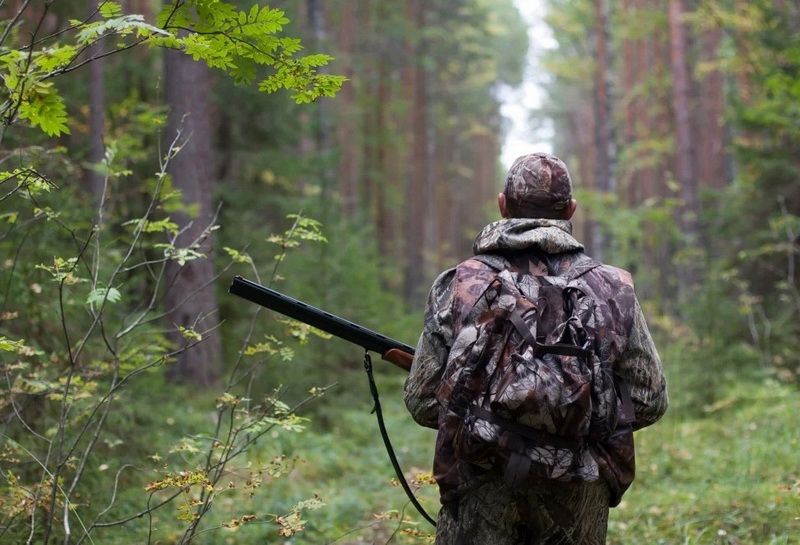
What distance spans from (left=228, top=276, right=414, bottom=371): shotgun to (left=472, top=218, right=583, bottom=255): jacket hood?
85 cm

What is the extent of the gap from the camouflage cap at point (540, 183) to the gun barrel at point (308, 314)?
992 mm

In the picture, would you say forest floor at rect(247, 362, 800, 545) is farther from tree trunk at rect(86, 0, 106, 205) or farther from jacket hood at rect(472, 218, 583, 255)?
tree trunk at rect(86, 0, 106, 205)

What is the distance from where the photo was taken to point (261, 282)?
10531 mm

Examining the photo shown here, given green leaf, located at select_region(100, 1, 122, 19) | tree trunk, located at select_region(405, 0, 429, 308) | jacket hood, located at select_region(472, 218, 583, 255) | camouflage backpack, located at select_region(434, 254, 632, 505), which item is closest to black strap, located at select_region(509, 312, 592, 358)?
camouflage backpack, located at select_region(434, 254, 632, 505)

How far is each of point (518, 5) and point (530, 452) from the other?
197ft

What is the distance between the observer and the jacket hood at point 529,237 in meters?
2.93

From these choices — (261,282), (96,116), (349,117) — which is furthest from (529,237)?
(349,117)

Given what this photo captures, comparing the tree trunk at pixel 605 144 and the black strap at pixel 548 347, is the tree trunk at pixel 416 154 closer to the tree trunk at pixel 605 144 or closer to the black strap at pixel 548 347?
the tree trunk at pixel 605 144

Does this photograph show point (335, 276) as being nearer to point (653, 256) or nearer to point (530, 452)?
point (530, 452)

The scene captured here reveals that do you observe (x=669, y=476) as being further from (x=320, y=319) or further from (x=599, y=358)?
(x=599, y=358)

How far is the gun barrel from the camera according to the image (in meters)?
3.59

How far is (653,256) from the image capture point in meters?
30.0

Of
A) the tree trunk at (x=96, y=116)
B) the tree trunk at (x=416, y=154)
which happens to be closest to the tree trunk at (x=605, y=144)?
the tree trunk at (x=416, y=154)

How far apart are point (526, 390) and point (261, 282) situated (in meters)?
8.29
